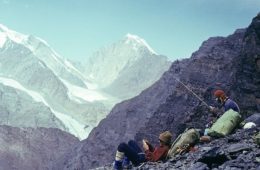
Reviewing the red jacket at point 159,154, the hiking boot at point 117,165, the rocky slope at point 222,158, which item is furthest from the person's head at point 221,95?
the hiking boot at point 117,165

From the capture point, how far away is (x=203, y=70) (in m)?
106

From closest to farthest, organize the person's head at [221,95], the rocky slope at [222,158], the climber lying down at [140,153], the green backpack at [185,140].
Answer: the rocky slope at [222,158]
the climber lying down at [140,153]
the green backpack at [185,140]
the person's head at [221,95]

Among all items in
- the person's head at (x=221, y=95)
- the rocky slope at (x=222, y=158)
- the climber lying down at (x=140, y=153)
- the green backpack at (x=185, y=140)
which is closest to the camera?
the rocky slope at (x=222, y=158)

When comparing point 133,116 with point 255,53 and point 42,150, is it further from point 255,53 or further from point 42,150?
point 255,53

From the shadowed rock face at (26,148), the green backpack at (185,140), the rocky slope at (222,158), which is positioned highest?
the shadowed rock face at (26,148)

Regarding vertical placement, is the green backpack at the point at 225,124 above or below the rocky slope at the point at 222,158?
above

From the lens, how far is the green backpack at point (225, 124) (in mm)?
17062

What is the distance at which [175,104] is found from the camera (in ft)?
320

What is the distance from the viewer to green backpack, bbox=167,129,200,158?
1598 centimetres

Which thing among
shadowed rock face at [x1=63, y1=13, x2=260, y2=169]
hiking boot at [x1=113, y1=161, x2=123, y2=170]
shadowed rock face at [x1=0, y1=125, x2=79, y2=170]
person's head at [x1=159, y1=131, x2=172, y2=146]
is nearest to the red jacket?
person's head at [x1=159, y1=131, x2=172, y2=146]

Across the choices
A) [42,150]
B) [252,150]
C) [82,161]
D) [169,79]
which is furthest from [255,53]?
[42,150]

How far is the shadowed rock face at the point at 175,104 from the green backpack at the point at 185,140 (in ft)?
93.8

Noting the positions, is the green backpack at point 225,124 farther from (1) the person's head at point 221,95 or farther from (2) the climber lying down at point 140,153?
(2) the climber lying down at point 140,153

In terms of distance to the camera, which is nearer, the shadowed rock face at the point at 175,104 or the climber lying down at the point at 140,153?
the climber lying down at the point at 140,153
